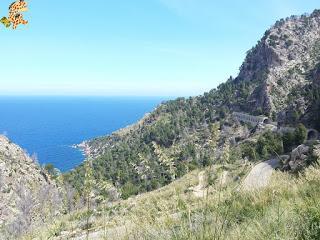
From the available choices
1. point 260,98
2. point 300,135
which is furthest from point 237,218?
point 260,98

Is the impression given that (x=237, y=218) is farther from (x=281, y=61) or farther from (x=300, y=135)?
(x=281, y=61)

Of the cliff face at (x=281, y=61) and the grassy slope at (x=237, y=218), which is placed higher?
the cliff face at (x=281, y=61)

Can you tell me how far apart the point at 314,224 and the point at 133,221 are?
2.62 m

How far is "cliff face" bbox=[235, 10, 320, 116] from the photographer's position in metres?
121

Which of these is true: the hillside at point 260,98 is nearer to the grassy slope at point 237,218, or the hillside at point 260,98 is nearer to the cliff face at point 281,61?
the cliff face at point 281,61

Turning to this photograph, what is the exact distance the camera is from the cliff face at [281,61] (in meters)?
121

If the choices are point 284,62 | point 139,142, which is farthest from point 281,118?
point 284,62

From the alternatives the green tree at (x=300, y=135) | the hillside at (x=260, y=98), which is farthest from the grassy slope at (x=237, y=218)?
the hillside at (x=260, y=98)

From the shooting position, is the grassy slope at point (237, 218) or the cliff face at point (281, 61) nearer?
the grassy slope at point (237, 218)

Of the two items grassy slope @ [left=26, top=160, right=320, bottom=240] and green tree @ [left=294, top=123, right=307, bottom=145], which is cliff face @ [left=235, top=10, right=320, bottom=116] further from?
grassy slope @ [left=26, top=160, right=320, bottom=240]

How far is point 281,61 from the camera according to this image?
5822 inches

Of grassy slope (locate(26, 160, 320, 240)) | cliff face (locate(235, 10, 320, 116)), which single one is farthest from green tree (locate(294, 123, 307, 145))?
cliff face (locate(235, 10, 320, 116))

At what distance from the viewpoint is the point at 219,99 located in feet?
502

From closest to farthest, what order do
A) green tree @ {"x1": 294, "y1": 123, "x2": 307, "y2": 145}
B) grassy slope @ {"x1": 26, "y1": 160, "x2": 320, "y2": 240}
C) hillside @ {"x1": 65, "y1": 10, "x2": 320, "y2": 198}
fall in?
grassy slope @ {"x1": 26, "y1": 160, "x2": 320, "y2": 240} < green tree @ {"x1": 294, "y1": 123, "x2": 307, "y2": 145} < hillside @ {"x1": 65, "y1": 10, "x2": 320, "y2": 198}
